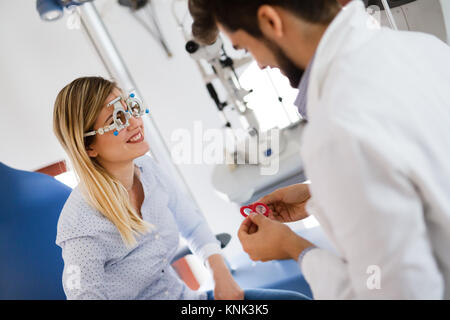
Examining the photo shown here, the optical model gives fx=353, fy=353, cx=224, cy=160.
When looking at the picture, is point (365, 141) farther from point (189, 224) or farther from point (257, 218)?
point (189, 224)

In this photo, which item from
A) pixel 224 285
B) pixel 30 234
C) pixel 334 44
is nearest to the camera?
pixel 334 44

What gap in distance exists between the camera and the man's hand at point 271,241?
0.65 m

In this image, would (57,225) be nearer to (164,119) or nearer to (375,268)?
(375,268)

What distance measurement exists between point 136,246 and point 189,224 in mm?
329

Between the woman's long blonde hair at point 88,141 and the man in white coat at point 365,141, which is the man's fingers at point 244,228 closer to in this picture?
the man in white coat at point 365,141

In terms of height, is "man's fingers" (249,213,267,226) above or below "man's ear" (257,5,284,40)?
below

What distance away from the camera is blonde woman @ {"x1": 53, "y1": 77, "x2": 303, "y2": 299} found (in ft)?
2.56

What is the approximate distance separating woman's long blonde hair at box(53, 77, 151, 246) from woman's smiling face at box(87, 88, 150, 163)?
0.04 ft

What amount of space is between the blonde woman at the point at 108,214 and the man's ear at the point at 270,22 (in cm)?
36

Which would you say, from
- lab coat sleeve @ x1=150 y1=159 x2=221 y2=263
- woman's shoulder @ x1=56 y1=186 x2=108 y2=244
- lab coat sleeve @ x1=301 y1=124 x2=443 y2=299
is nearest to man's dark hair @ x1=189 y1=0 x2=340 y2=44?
lab coat sleeve @ x1=301 y1=124 x2=443 y2=299

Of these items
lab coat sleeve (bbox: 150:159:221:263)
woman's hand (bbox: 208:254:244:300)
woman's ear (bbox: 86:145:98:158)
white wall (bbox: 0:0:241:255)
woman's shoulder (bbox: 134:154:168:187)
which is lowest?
woman's hand (bbox: 208:254:244:300)

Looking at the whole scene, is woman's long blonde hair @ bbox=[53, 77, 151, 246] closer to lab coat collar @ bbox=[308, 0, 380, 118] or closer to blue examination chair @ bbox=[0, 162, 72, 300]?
blue examination chair @ bbox=[0, 162, 72, 300]

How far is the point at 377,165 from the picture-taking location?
446mm

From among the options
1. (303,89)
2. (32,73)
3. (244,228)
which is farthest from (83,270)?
(303,89)
